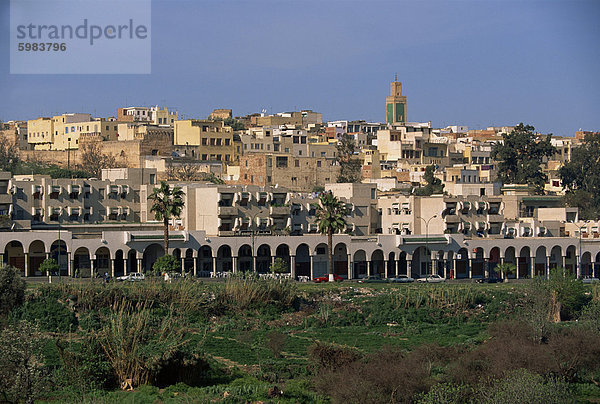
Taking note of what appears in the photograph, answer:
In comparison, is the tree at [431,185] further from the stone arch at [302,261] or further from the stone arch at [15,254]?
the stone arch at [15,254]

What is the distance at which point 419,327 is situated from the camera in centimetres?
5791

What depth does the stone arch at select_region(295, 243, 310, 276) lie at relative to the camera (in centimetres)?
8312

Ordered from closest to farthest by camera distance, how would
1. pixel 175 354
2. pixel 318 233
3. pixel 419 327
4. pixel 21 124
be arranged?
1. pixel 175 354
2. pixel 419 327
3. pixel 318 233
4. pixel 21 124

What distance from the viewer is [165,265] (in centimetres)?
7194

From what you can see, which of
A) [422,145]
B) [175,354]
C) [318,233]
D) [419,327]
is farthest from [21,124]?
[175,354]

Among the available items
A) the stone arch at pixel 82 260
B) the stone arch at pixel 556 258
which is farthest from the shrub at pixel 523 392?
the stone arch at pixel 556 258

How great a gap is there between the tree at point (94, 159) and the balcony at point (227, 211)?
32.6 metres

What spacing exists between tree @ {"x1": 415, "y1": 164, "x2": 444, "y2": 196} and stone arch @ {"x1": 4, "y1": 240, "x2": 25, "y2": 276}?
43.4 m

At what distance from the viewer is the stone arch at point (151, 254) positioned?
77.1 m

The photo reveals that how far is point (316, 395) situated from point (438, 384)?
4381 millimetres

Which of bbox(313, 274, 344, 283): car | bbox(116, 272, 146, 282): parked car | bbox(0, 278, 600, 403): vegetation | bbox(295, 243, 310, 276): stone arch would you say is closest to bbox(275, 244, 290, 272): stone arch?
bbox(295, 243, 310, 276): stone arch

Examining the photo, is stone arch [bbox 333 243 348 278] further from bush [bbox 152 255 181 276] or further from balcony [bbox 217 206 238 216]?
bush [bbox 152 255 181 276]

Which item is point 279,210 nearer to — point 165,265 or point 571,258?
point 165,265

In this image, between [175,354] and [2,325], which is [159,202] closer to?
[2,325]
